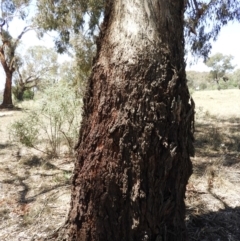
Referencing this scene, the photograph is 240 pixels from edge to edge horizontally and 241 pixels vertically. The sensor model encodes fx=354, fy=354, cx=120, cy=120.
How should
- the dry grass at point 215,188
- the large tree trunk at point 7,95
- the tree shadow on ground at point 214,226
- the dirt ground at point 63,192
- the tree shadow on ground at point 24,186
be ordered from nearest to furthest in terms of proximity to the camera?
the tree shadow on ground at point 214,226 → the dry grass at point 215,188 → the dirt ground at point 63,192 → the tree shadow on ground at point 24,186 → the large tree trunk at point 7,95

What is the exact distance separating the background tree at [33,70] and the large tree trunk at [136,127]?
23914 millimetres

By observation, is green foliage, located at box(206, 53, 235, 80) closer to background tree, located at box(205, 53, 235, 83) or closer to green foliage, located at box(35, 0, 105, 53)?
background tree, located at box(205, 53, 235, 83)

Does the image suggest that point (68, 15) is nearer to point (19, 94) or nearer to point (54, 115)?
point (54, 115)

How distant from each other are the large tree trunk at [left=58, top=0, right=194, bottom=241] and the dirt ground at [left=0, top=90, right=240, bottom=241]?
0.77 meters

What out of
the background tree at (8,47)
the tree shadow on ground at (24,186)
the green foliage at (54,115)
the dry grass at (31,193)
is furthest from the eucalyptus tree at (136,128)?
the background tree at (8,47)

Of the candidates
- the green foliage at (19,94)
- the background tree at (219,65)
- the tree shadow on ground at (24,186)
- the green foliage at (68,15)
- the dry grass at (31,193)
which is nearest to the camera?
the dry grass at (31,193)

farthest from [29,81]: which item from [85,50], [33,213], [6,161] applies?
[33,213]

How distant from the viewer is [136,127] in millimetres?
2057

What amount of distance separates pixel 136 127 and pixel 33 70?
30218 mm

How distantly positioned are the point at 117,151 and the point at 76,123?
12.1 ft

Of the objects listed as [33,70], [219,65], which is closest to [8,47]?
[33,70]

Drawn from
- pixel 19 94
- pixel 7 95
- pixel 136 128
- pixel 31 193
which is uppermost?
pixel 19 94

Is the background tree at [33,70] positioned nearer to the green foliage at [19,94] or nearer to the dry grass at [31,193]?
the green foliage at [19,94]

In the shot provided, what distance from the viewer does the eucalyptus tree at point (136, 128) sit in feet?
6.79
